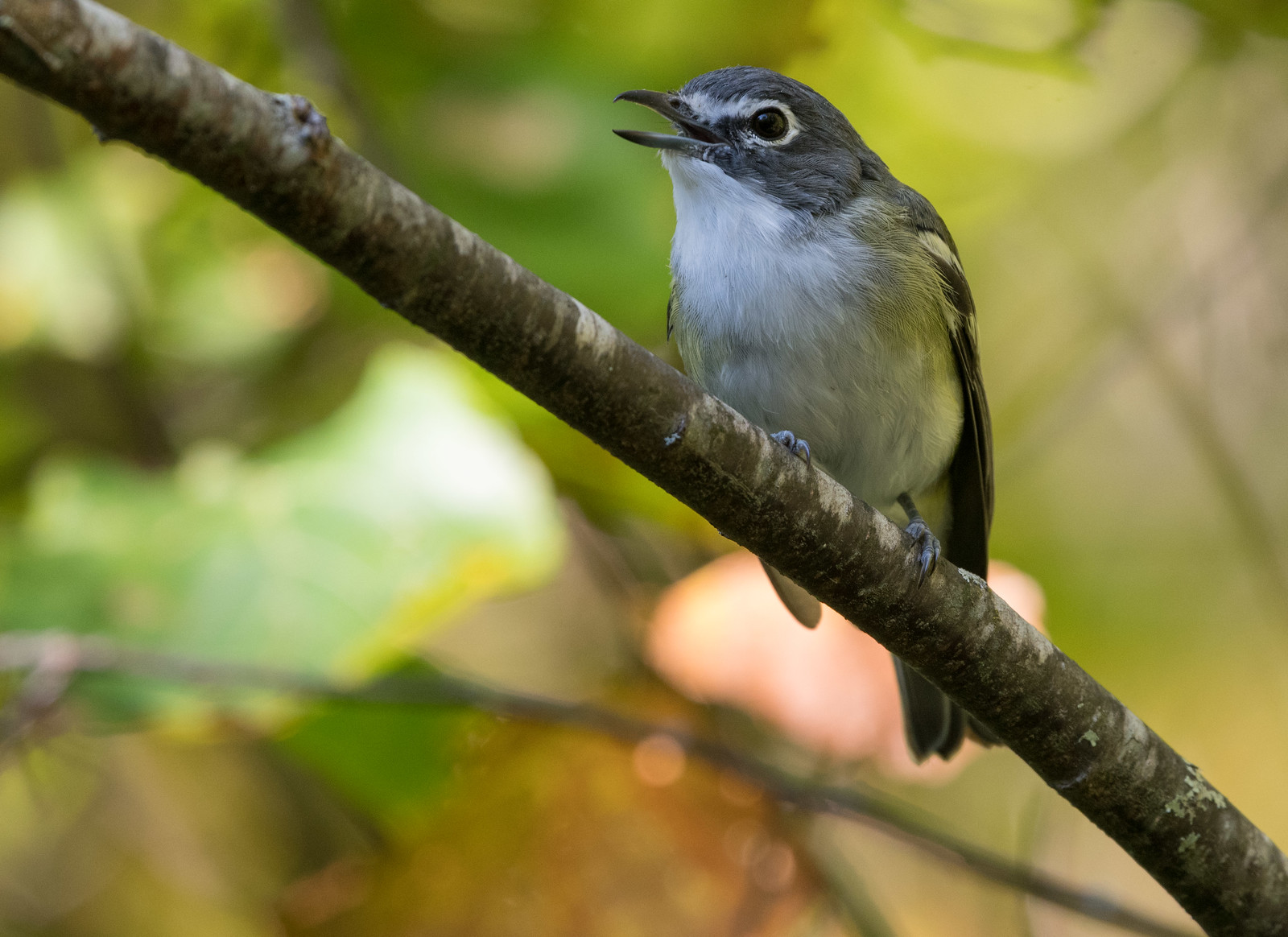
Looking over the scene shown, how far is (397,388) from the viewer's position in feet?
11.9

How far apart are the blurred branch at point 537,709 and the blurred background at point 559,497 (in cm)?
6

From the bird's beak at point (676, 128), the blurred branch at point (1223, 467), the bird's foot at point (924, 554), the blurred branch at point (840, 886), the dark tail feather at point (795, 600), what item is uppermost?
the bird's beak at point (676, 128)

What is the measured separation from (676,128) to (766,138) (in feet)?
0.86

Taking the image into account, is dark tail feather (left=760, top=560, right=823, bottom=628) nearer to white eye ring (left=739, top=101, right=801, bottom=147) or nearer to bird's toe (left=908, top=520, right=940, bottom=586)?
bird's toe (left=908, top=520, right=940, bottom=586)

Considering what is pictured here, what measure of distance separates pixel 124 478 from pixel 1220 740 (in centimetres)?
449

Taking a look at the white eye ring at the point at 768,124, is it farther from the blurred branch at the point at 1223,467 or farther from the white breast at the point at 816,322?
the blurred branch at the point at 1223,467

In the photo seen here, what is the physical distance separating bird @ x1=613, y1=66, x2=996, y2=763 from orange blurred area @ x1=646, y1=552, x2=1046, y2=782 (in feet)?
0.79

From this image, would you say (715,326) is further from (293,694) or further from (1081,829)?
(1081,829)

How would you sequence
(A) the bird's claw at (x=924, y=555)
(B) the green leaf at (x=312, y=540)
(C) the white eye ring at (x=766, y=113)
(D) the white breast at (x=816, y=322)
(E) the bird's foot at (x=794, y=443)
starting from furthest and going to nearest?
(C) the white eye ring at (x=766, y=113)
(B) the green leaf at (x=312, y=540)
(D) the white breast at (x=816, y=322)
(E) the bird's foot at (x=794, y=443)
(A) the bird's claw at (x=924, y=555)

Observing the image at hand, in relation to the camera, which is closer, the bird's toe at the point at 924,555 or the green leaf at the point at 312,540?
the bird's toe at the point at 924,555

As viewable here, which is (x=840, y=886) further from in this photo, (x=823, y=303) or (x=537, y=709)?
(x=823, y=303)

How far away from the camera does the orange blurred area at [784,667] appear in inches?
147

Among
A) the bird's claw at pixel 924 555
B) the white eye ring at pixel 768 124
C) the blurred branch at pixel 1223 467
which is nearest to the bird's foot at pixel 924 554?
the bird's claw at pixel 924 555

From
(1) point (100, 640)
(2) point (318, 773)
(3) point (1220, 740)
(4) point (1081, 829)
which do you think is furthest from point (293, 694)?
(3) point (1220, 740)
